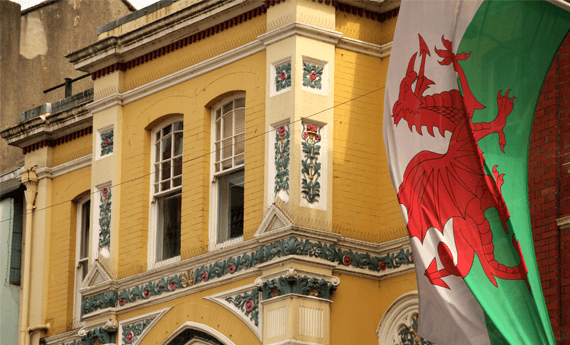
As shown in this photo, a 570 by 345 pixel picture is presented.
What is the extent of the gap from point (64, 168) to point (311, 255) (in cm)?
742

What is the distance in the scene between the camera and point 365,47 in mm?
20344

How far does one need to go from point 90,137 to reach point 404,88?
9.32 meters

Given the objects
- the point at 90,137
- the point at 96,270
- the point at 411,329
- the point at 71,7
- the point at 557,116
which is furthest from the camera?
the point at 71,7

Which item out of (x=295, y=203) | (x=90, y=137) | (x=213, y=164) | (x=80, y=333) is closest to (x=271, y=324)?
(x=295, y=203)

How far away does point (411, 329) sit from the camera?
19.0m

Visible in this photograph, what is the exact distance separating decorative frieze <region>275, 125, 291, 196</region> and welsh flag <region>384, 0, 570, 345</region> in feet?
10.3

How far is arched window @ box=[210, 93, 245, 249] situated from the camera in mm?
20484

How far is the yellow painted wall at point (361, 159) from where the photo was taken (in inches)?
772

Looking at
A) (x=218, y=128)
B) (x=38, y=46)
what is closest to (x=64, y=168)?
(x=218, y=128)

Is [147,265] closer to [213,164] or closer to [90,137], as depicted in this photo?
[213,164]

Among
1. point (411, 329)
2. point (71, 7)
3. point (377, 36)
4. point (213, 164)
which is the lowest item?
point (411, 329)

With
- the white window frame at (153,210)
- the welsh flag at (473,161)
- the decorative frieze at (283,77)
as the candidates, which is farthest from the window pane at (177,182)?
the welsh flag at (473,161)

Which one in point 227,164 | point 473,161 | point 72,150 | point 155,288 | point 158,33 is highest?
point 158,33

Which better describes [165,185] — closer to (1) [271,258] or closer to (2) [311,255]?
(1) [271,258]
